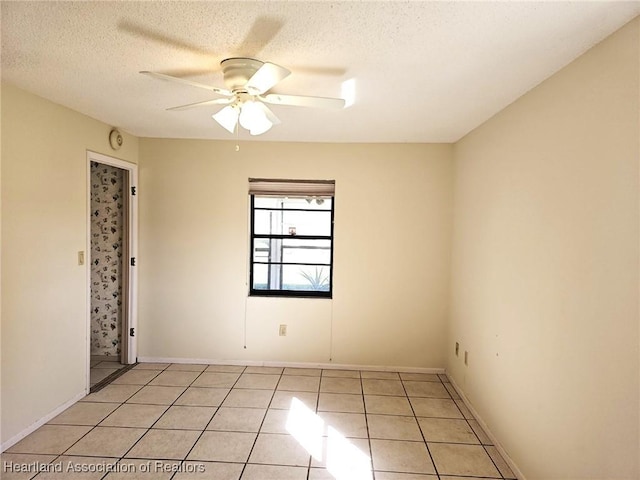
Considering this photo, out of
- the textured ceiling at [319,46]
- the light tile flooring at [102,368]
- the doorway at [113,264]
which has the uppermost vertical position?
the textured ceiling at [319,46]

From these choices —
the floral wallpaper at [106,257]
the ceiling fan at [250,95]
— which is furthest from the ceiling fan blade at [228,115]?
the floral wallpaper at [106,257]

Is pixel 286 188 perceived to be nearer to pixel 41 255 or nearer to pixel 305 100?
pixel 305 100

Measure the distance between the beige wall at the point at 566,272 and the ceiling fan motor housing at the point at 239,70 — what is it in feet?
5.12

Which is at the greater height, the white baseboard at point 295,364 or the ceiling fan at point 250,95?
the ceiling fan at point 250,95

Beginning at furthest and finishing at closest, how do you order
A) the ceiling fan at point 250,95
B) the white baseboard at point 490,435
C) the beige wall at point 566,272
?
the white baseboard at point 490,435 → the ceiling fan at point 250,95 → the beige wall at point 566,272

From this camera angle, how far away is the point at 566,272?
6.31 feet

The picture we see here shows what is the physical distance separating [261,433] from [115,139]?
9.30ft

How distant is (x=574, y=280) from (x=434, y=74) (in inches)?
50.1

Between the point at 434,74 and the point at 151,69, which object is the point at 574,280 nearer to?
the point at 434,74

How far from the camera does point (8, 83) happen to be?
2.47m

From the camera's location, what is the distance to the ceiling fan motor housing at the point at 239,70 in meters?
1.94

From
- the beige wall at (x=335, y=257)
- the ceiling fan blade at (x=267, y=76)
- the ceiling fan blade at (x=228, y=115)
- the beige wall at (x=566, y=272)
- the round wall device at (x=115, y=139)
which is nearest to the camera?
the beige wall at (x=566, y=272)

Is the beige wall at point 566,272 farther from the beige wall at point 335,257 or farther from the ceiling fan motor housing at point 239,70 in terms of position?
the ceiling fan motor housing at point 239,70

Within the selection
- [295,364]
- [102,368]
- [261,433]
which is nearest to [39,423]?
[102,368]
